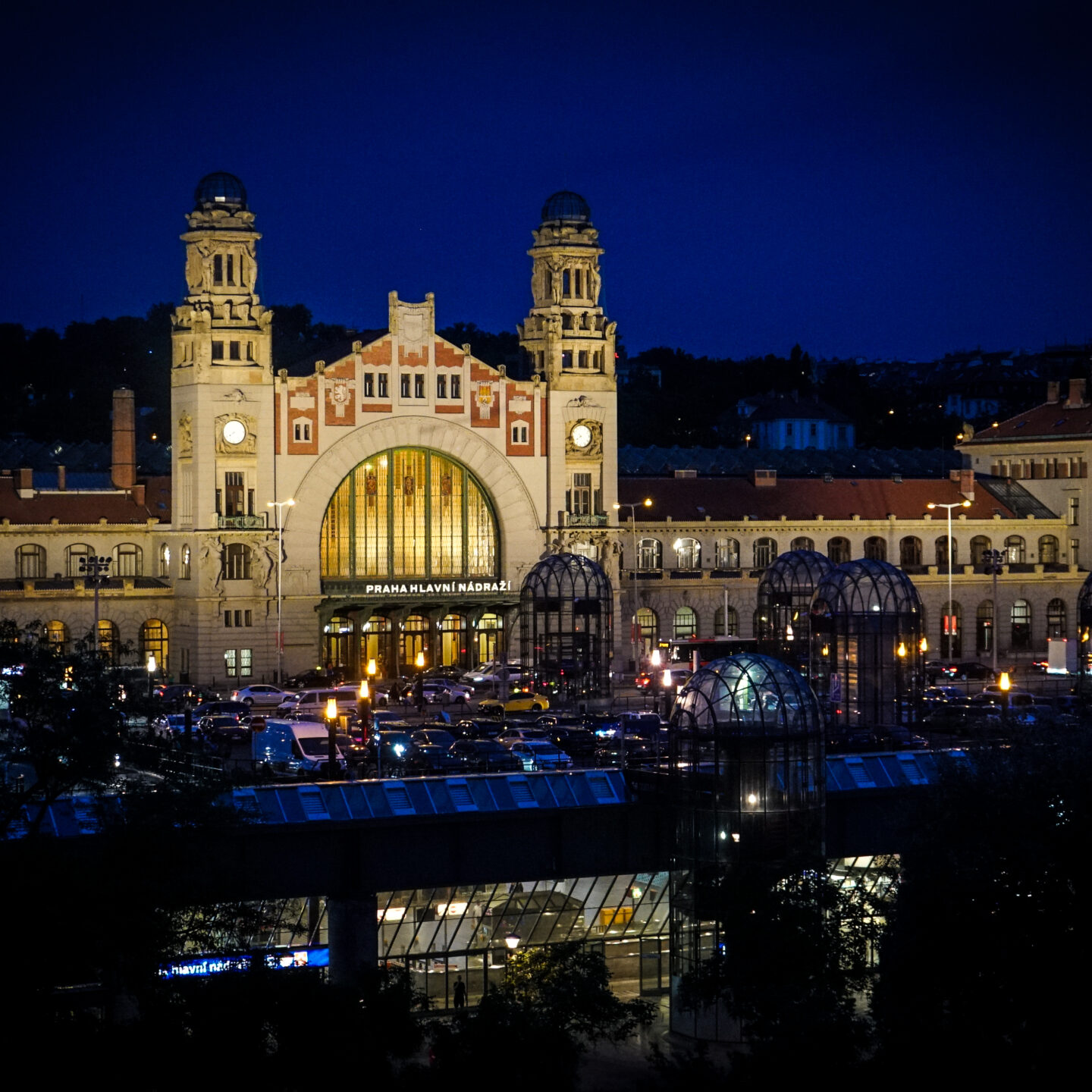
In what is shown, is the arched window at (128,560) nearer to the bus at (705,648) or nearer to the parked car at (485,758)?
the bus at (705,648)

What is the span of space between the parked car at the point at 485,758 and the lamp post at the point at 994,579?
44.9 meters

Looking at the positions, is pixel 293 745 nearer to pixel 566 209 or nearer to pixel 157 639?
pixel 157 639

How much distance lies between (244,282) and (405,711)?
2792 centimetres

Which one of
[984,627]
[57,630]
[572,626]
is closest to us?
[572,626]

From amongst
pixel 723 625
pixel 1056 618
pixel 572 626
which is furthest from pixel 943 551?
pixel 572 626

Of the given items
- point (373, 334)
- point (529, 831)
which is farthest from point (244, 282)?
point (529, 831)

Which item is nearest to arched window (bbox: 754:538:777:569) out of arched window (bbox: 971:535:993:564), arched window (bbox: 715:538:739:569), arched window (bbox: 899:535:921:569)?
arched window (bbox: 715:538:739:569)

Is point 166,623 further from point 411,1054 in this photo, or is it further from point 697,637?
point 411,1054

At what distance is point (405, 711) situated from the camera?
97.2m

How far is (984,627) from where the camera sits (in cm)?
13100

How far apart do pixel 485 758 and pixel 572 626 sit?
34070mm

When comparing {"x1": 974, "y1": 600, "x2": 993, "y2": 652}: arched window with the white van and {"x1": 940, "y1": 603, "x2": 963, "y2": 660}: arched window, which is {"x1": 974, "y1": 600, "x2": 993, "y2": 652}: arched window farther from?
the white van

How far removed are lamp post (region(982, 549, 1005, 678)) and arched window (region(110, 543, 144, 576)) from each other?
42.5 metres

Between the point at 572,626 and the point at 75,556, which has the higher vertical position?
the point at 75,556
